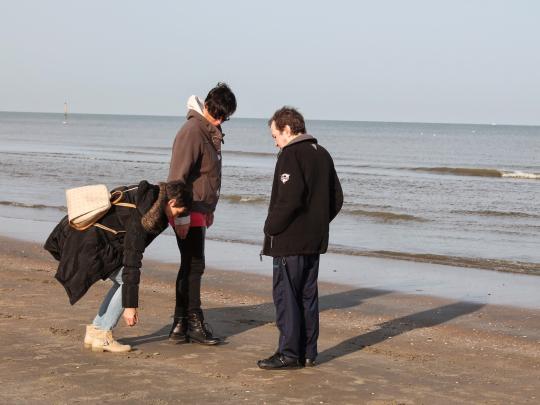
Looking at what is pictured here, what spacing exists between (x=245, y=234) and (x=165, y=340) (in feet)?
25.9

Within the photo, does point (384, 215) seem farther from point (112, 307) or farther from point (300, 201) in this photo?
point (300, 201)

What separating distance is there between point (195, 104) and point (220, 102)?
20 centimetres

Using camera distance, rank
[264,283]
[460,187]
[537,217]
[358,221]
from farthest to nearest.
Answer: [460,187]
[537,217]
[358,221]
[264,283]

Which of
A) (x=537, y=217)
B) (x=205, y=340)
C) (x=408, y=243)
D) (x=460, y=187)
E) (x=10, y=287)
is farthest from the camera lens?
(x=460, y=187)

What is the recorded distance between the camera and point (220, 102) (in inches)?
241

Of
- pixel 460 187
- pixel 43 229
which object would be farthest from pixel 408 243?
pixel 460 187

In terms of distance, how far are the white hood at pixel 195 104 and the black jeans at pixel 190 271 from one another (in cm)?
80

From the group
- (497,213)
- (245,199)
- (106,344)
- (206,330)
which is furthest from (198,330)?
(245,199)

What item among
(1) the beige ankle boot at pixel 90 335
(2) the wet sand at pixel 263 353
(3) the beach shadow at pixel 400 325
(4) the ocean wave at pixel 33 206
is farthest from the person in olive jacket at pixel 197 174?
(4) the ocean wave at pixel 33 206

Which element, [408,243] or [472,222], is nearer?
[408,243]

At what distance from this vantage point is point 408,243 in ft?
45.9

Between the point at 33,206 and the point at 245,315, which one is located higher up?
the point at 245,315

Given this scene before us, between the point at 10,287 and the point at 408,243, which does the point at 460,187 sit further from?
the point at 10,287

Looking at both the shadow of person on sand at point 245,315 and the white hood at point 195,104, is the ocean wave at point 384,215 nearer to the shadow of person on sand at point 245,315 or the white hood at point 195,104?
the shadow of person on sand at point 245,315
